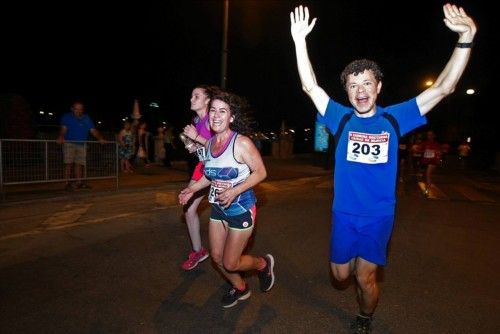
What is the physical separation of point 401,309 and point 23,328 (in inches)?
127

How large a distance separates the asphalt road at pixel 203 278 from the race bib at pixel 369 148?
57.7 inches

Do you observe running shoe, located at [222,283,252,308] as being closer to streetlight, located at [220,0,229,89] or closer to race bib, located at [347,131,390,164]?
race bib, located at [347,131,390,164]

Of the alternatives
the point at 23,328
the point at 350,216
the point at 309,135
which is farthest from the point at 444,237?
the point at 309,135

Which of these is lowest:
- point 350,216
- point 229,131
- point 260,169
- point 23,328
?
point 23,328

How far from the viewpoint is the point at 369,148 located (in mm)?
2855

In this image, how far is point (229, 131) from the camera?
Result: 356 centimetres

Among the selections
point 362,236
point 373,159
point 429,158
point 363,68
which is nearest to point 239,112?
point 363,68

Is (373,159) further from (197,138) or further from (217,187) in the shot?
(197,138)

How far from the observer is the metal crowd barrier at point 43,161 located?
8141 mm

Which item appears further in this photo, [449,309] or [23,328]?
[449,309]

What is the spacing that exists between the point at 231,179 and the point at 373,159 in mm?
1189

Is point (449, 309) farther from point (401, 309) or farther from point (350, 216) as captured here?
point (350, 216)

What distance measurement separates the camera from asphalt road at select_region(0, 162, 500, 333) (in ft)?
11.1

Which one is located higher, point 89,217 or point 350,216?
point 350,216
